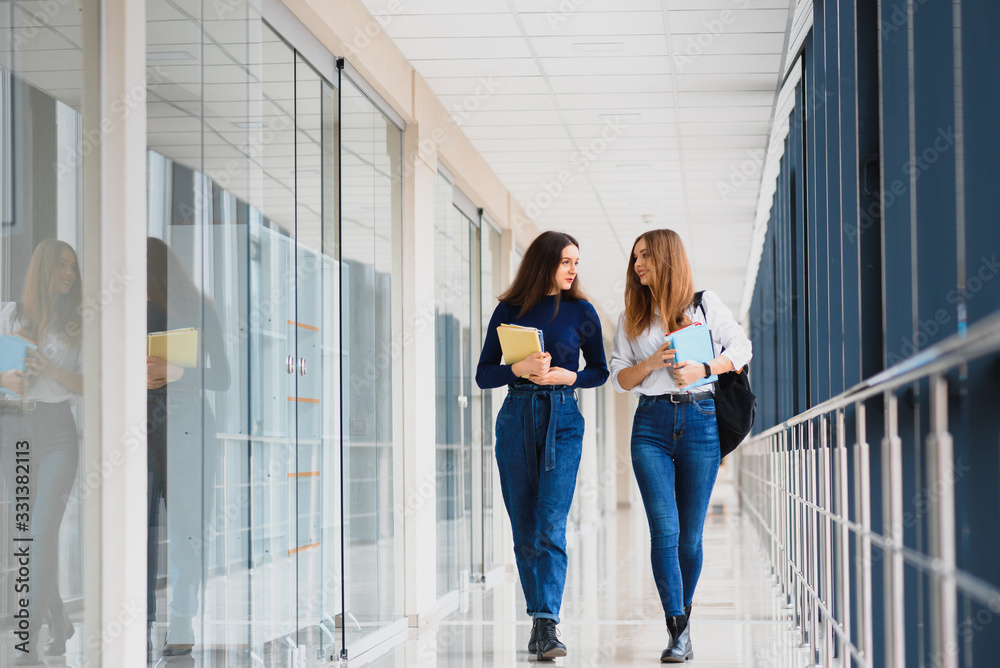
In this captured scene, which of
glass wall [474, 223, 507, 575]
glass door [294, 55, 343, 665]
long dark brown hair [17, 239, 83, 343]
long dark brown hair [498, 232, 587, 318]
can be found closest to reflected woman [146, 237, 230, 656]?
long dark brown hair [17, 239, 83, 343]

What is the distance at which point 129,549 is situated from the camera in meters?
2.41

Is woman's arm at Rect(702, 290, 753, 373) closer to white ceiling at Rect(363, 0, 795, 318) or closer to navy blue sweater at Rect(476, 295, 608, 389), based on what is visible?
navy blue sweater at Rect(476, 295, 608, 389)

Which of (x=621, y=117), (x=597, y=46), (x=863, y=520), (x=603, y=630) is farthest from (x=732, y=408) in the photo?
(x=621, y=117)

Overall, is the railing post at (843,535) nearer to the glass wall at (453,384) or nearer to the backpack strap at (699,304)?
the backpack strap at (699,304)

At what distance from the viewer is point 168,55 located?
2.77 meters

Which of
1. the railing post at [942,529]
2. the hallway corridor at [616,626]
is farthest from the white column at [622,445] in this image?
the railing post at [942,529]

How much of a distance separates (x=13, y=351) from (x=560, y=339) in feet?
6.29

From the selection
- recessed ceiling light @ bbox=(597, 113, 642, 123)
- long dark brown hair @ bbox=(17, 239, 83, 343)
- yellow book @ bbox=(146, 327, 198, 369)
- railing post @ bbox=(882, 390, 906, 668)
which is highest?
recessed ceiling light @ bbox=(597, 113, 642, 123)

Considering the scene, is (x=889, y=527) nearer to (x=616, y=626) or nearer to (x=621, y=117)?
(x=616, y=626)

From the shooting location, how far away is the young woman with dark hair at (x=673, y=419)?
349 cm

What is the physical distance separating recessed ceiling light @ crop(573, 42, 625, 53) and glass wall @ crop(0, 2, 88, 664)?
124 inches

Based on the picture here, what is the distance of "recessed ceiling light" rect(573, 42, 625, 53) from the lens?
5.15 meters

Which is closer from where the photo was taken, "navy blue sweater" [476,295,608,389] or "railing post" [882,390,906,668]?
"railing post" [882,390,906,668]

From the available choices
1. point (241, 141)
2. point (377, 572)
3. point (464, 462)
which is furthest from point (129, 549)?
point (464, 462)
